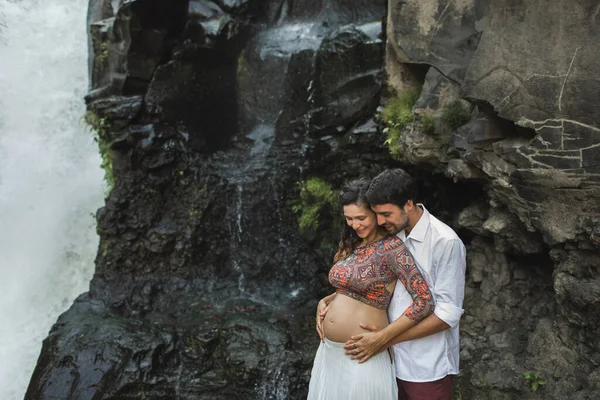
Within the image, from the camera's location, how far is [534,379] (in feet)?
15.1

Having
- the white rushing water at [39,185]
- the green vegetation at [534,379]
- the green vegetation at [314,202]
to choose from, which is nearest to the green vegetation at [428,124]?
the green vegetation at [314,202]

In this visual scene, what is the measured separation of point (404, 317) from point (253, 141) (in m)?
6.79

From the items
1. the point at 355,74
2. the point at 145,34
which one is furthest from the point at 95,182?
the point at 355,74

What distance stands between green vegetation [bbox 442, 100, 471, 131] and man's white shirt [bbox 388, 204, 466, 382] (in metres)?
2.88

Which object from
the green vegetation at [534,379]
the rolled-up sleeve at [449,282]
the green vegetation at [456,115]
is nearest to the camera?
the rolled-up sleeve at [449,282]

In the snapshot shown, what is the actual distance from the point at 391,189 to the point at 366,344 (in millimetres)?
887

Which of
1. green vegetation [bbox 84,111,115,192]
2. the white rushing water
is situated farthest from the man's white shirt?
green vegetation [bbox 84,111,115,192]

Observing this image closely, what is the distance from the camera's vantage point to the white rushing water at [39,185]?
7.55m

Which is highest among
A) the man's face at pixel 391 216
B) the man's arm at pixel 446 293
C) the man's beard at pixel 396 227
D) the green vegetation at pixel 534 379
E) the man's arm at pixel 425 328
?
the man's face at pixel 391 216

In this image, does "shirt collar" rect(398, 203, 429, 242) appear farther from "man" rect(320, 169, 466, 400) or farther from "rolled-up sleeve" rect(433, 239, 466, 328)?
"rolled-up sleeve" rect(433, 239, 466, 328)

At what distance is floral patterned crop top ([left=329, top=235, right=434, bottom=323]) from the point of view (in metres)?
2.71

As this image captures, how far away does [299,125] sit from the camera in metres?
8.63

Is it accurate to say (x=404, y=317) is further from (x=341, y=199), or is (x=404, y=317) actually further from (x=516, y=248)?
(x=516, y=248)

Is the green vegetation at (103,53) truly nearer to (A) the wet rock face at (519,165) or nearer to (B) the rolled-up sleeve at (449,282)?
(A) the wet rock face at (519,165)
